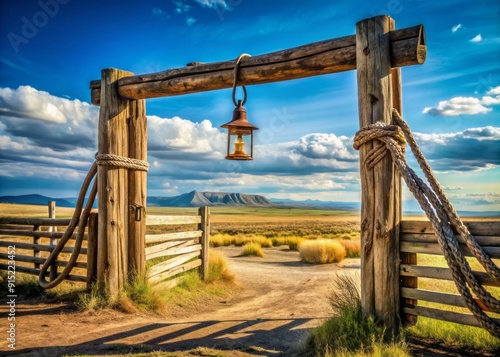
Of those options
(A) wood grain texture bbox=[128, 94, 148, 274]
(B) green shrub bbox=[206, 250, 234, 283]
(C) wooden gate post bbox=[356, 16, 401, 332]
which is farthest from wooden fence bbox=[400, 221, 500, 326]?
(B) green shrub bbox=[206, 250, 234, 283]

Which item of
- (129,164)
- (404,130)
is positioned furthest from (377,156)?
(129,164)

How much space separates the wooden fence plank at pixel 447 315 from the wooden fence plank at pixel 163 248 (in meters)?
4.78

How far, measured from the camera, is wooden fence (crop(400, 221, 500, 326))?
4367mm

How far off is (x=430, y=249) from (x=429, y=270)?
9.4 inches

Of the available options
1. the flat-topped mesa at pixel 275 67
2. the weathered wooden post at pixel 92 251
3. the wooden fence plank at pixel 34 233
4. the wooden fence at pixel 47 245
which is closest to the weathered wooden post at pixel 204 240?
the wooden fence at pixel 47 245

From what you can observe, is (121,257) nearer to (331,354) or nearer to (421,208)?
(331,354)

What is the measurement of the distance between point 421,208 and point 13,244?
8.63 metres

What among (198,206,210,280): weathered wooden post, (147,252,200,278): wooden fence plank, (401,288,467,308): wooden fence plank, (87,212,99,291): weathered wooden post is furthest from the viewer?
(198,206,210,280): weathered wooden post

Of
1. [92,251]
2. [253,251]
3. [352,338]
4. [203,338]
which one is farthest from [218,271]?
[253,251]

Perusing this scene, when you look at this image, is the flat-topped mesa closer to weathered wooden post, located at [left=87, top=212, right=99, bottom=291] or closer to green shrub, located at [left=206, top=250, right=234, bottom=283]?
weathered wooden post, located at [left=87, top=212, right=99, bottom=291]

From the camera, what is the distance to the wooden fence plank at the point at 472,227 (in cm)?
437

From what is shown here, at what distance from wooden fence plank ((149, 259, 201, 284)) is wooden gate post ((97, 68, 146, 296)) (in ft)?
2.20

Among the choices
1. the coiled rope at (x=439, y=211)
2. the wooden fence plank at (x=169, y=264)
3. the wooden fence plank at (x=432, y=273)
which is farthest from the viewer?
the wooden fence plank at (x=169, y=264)

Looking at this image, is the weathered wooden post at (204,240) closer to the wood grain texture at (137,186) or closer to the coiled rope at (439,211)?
the wood grain texture at (137,186)
